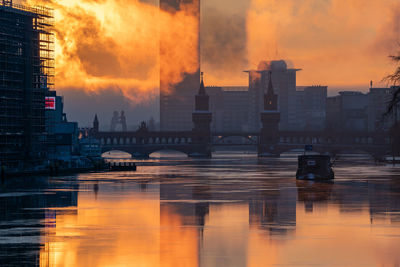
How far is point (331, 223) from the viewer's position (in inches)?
2463

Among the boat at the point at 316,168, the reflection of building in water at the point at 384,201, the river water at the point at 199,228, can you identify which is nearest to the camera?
the river water at the point at 199,228

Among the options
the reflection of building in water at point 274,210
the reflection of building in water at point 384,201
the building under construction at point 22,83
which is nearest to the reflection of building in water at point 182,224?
the reflection of building in water at point 274,210

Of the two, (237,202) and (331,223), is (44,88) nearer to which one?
(237,202)

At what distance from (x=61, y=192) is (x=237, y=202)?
23897 mm

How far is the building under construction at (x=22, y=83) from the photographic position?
14912 centimetres

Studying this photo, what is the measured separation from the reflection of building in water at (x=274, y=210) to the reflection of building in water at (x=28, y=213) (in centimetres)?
1530

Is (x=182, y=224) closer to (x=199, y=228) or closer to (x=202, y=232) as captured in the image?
(x=199, y=228)

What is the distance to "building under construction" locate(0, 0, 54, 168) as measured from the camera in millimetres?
149125

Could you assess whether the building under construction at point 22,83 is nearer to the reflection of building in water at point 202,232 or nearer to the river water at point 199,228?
the river water at point 199,228

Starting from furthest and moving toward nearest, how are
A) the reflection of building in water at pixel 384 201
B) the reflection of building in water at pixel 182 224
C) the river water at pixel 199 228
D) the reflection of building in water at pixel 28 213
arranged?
the reflection of building in water at pixel 384 201 → the reflection of building in water at pixel 28 213 → the reflection of building in water at pixel 182 224 → the river water at pixel 199 228

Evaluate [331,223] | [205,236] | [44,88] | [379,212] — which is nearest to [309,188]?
[379,212]

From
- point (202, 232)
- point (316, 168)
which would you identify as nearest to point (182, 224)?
point (202, 232)

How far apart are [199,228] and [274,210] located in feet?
51.3

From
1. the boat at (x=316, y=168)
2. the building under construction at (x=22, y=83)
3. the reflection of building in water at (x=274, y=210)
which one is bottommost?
the reflection of building in water at (x=274, y=210)
